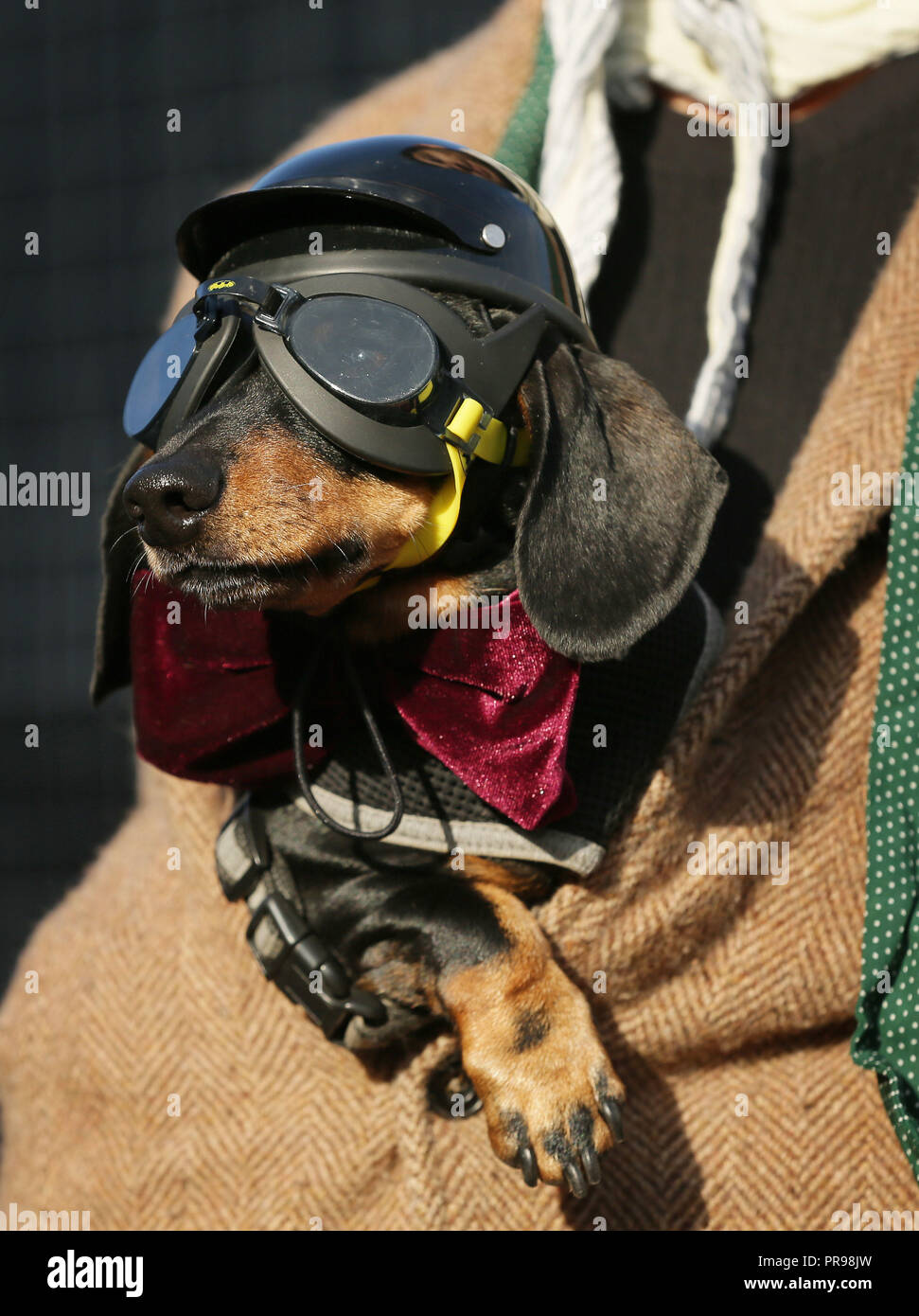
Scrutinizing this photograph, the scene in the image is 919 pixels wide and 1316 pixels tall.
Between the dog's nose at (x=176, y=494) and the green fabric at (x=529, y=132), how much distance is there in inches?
34.4

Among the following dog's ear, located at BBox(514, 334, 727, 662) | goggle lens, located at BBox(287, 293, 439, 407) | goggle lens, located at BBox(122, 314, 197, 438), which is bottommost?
dog's ear, located at BBox(514, 334, 727, 662)

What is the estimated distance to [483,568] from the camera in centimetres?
126

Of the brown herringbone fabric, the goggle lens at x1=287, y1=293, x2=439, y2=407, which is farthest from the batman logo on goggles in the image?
the brown herringbone fabric

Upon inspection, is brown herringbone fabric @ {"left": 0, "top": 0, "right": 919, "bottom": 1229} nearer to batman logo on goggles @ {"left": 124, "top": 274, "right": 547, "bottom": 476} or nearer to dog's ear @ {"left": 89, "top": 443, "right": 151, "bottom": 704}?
dog's ear @ {"left": 89, "top": 443, "right": 151, "bottom": 704}

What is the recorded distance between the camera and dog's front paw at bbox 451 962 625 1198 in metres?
1.17

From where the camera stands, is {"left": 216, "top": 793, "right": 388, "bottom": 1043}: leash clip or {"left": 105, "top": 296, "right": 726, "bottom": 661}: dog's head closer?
{"left": 105, "top": 296, "right": 726, "bottom": 661}: dog's head

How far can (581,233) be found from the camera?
1670 millimetres

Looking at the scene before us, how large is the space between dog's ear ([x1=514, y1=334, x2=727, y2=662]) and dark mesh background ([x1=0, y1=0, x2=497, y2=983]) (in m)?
3.22

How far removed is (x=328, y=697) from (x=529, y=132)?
0.91 metres

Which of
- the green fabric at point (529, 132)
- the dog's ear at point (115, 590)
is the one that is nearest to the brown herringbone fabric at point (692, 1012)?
the dog's ear at point (115, 590)

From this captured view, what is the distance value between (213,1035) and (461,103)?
53.1 inches

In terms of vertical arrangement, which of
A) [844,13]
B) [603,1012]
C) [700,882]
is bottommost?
[603,1012]
